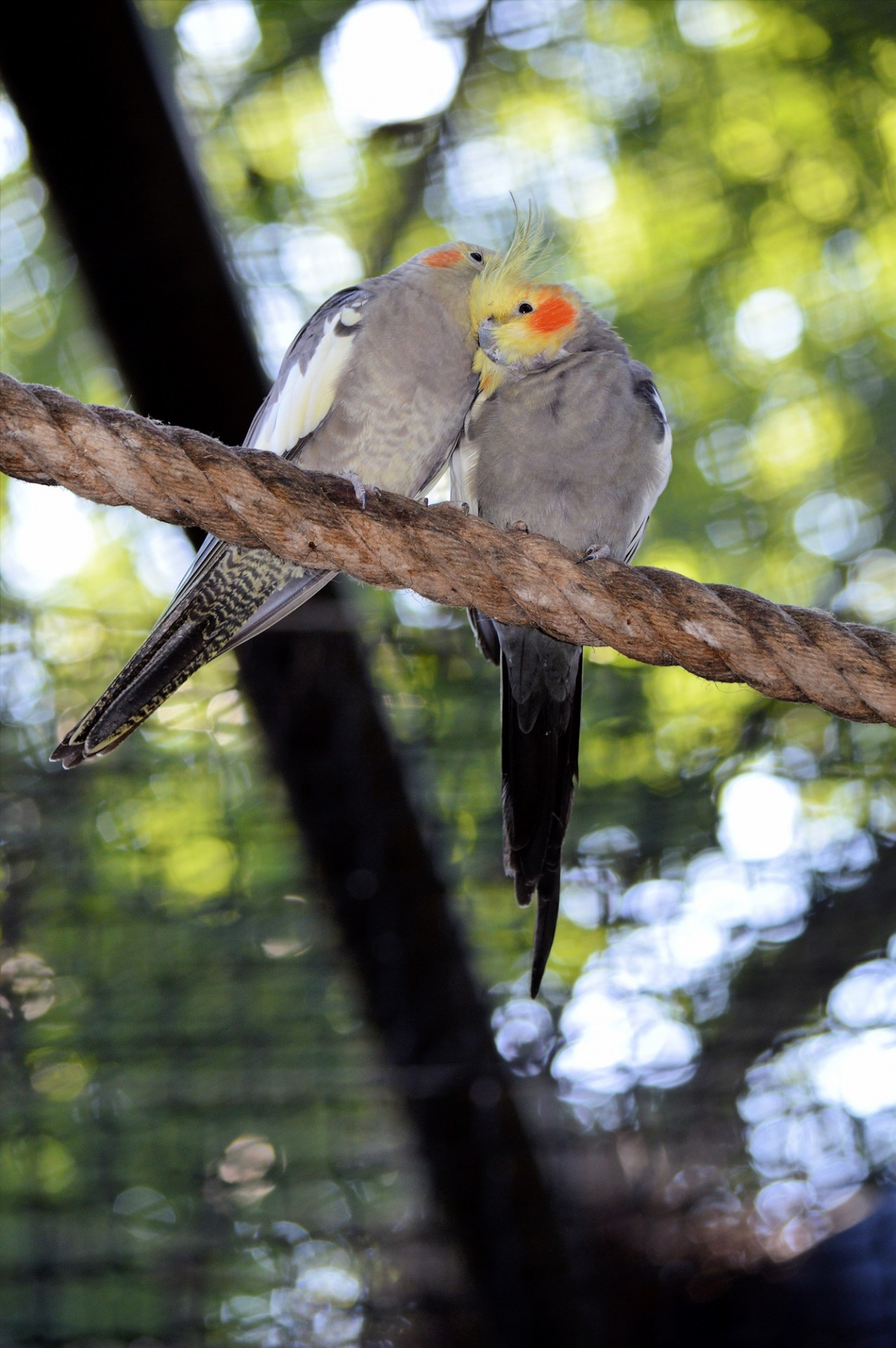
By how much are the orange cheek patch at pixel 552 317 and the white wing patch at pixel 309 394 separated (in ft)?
1.03

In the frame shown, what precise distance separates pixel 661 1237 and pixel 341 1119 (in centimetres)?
79

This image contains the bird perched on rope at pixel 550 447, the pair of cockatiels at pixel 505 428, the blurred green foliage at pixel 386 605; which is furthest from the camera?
the blurred green foliage at pixel 386 605

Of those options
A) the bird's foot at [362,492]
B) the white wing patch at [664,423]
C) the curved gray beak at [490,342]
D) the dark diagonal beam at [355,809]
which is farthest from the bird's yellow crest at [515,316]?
the bird's foot at [362,492]

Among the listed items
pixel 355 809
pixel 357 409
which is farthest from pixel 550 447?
pixel 355 809

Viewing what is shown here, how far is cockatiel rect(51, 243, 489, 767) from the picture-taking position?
1.54 m

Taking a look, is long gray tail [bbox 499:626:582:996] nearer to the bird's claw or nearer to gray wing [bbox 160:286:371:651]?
gray wing [bbox 160:286:371:651]

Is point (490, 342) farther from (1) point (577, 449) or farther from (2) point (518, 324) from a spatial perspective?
(1) point (577, 449)

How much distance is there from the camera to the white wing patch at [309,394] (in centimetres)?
169

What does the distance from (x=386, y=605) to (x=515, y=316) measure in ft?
4.07

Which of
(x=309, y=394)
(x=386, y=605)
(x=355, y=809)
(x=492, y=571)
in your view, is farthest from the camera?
(x=386, y=605)

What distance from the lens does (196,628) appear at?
1.49 metres

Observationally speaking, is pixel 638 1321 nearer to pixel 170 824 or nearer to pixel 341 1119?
pixel 341 1119

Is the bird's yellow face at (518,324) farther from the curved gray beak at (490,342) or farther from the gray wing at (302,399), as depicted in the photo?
the gray wing at (302,399)

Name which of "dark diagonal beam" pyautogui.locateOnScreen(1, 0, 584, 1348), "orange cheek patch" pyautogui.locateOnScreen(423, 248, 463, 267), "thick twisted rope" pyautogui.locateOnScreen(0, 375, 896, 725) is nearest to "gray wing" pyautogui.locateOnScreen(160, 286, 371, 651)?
"orange cheek patch" pyautogui.locateOnScreen(423, 248, 463, 267)
